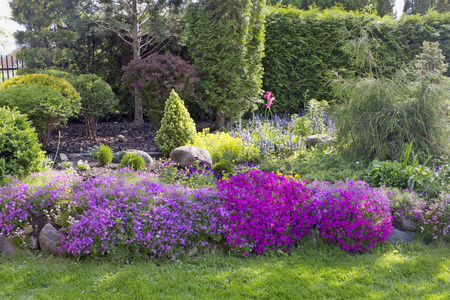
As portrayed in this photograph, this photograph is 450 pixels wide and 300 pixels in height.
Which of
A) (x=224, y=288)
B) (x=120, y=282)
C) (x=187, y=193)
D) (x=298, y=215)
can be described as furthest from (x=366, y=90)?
(x=120, y=282)

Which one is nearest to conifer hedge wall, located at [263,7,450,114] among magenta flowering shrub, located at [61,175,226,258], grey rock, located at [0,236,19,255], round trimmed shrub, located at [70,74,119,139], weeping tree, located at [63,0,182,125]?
weeping tree, located at [63,0,182,125]

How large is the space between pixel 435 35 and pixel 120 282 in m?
11.2

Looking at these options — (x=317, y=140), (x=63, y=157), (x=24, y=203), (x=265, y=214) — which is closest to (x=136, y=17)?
(x=63, y=157)

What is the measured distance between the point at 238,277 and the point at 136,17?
760 centimetres

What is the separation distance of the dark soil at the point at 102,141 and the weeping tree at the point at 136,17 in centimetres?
58

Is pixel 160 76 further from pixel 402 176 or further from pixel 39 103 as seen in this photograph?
→ pixel 402 176

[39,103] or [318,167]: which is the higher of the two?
[39,103]

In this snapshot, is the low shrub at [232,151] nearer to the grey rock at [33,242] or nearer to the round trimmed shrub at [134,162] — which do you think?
the round trimmed shrub at [134,162]

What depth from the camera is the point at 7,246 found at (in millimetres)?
3584

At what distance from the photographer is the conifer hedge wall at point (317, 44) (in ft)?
32.9

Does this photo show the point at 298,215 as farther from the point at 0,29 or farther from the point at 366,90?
the point at 0,29

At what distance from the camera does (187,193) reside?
12.9 feet

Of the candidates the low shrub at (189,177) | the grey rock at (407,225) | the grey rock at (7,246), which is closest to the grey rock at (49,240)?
the grey rock at (7,246)

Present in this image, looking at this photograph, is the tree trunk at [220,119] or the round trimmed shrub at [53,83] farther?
the tree trunk at [220,119]
